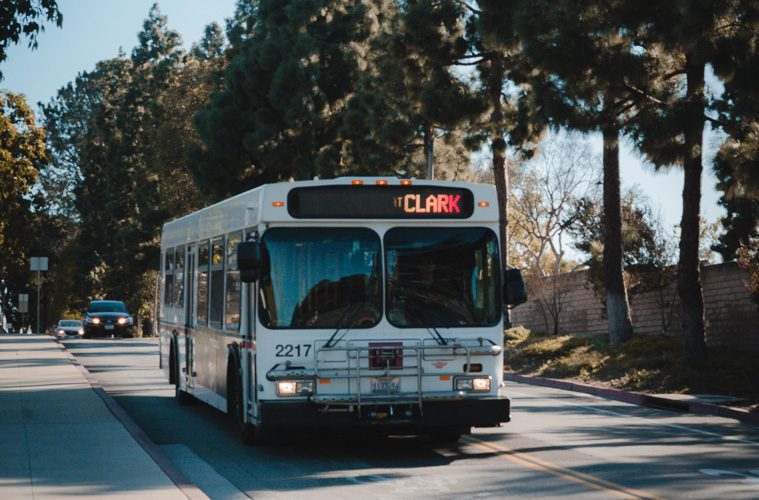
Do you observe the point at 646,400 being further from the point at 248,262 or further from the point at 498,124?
the point at 498,124

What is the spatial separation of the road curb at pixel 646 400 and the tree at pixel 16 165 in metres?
17.6

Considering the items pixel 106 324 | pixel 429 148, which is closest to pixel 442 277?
pixel 429 148

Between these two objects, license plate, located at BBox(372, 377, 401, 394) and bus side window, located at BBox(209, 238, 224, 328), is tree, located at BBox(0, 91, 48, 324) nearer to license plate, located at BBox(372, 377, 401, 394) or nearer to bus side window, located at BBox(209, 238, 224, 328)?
bus side window, located at BBox(209, 238, 224, 328)

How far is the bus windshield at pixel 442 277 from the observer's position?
45.0ft

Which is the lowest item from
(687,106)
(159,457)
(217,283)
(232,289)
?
(159,457)

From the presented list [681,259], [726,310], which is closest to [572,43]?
[681,259]

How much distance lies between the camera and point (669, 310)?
34.9 metres

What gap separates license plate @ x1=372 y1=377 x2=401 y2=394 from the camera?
13320mm

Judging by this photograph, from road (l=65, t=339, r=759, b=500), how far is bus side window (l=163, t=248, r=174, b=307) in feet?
7.32

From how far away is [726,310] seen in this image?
30328 millimetres

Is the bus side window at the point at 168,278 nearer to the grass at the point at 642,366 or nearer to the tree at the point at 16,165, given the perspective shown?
the grass at the point at 642,366

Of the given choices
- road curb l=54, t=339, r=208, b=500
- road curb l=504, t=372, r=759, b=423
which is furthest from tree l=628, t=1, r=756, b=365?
road curb l=54, t=339, r=208, b=500

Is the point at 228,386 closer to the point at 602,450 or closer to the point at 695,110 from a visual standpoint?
the point at 602,450

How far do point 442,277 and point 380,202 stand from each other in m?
1.08
